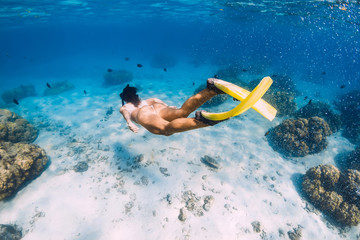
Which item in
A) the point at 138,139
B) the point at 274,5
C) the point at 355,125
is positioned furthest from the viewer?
the point at 274,5

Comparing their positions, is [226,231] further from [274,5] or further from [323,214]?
[274,5]

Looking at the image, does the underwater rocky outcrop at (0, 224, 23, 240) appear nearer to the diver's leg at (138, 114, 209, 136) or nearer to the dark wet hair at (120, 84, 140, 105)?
the dark wet hair at (120, 84, 140, 105)

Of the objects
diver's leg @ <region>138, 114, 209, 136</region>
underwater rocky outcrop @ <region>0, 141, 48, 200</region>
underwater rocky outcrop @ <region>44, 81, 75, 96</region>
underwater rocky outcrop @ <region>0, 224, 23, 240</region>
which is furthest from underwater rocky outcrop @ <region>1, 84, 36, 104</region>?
diver's leg @ <region>138, 114, 209, 136</region>

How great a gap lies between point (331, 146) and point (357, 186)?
381 cm

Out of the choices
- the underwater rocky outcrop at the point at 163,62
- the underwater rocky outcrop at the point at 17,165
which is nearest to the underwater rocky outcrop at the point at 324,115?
the underwater rocky outcrop at the point at 17,165

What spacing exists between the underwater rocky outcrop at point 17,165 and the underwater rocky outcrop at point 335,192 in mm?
11293

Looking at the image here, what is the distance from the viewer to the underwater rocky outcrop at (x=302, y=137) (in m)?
8.16

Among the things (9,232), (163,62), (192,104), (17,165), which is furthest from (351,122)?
(163,62)

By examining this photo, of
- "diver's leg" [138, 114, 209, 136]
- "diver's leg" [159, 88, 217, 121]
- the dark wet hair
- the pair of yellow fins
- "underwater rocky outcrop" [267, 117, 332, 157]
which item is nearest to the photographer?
the pair of yellow fins

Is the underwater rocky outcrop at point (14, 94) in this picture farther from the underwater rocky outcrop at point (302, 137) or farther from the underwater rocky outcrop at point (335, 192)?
the underwater rocky outcrop at point (335, 192)

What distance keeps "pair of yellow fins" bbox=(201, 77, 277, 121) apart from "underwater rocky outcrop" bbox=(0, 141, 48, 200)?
25.6ft

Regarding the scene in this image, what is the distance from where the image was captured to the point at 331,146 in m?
9.09

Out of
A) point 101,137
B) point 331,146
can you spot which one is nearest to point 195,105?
point 101,137

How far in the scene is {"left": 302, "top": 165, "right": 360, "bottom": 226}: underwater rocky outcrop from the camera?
575 centimetres
